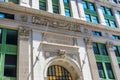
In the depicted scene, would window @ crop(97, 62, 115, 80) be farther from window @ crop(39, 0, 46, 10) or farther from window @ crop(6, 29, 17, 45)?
window @ crop(6, 29, 17, 45)

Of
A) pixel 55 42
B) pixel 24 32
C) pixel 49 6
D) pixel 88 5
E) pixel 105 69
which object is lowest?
pixel 105 69

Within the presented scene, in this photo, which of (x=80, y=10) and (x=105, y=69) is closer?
(x=105, y=69)

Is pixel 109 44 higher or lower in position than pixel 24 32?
lower

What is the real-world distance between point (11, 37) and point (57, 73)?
6895 mm

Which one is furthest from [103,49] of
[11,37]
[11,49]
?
[11,49]

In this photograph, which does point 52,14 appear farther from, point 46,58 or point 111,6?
point 111,6

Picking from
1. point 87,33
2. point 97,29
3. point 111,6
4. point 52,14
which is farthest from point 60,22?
point 111,6

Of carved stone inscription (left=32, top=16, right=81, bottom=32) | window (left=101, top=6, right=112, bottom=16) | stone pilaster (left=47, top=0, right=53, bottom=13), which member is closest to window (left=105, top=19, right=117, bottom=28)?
window (left=101, top=6, right=112, bottom=16)

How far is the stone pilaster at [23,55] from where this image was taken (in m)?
18.4

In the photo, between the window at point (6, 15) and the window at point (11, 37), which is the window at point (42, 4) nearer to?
the window at point (6, 15)

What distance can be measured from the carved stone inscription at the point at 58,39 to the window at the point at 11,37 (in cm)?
355

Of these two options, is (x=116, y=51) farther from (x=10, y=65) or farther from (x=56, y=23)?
(x=10, y=65)

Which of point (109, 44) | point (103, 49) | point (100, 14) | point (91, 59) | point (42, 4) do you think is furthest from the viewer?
point (100, 14)

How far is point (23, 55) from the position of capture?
764 inches
